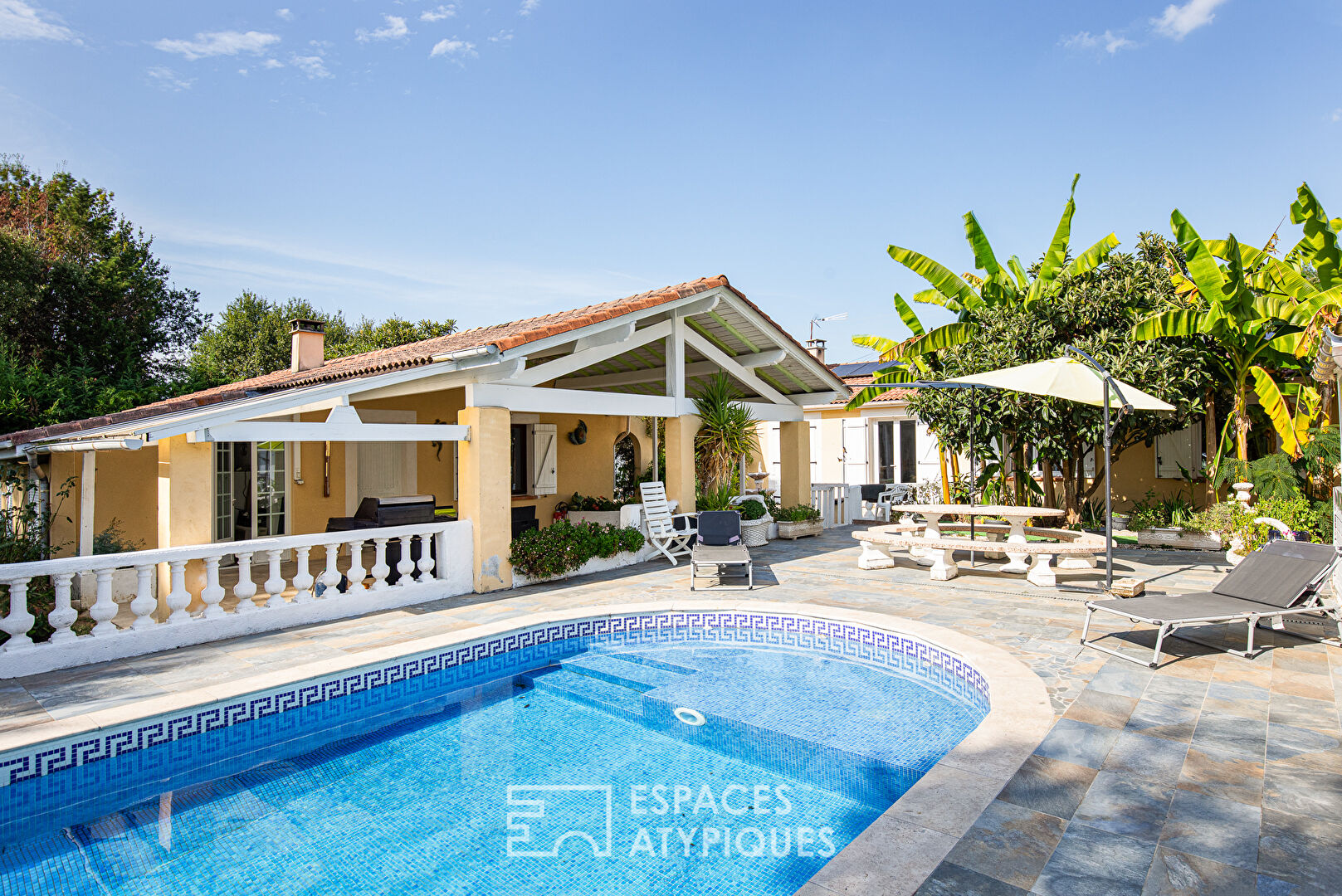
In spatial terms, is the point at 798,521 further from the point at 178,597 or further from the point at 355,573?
the point at 178,597

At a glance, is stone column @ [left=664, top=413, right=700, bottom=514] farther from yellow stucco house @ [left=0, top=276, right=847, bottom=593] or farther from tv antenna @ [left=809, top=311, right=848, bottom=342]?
tv antenna @ [left=809, top=311, right=848, bottom=342]

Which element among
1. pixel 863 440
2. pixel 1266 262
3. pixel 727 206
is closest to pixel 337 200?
pixel 727 206

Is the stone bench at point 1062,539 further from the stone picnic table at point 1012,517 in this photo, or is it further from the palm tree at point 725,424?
the palm tree at point 725,424

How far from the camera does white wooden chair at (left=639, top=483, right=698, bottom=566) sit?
11375mm

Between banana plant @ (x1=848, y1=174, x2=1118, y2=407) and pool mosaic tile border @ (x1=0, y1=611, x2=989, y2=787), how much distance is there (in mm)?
7758

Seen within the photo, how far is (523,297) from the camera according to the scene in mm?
30797

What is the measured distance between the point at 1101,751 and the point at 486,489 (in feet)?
23.0

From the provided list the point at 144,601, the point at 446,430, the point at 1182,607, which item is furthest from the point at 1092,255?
the point at 144,601

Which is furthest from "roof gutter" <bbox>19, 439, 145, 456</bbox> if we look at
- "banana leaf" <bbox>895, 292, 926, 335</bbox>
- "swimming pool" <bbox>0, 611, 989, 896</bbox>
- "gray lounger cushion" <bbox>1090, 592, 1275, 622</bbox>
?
"banana leaf" <bbox>895, 292, 926, 335</bbox>

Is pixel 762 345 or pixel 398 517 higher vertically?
pixel 762 345

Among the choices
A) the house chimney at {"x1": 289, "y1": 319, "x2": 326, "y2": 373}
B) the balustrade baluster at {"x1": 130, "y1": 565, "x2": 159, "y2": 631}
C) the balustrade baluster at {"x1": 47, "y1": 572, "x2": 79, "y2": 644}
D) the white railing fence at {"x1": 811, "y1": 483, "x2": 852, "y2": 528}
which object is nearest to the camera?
the balustrade baluster at {"x1": 47, "y1": 572, "x2": 79, "y2": 644}

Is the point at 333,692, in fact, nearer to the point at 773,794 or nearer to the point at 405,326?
the point at 773,794

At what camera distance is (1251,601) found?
6141 mm

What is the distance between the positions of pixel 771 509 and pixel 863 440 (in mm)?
6019
